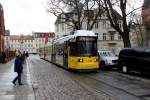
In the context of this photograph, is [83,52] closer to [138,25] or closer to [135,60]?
[135,60]

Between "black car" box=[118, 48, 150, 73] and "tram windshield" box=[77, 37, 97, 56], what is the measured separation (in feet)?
7.02

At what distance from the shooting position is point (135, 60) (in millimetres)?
27234

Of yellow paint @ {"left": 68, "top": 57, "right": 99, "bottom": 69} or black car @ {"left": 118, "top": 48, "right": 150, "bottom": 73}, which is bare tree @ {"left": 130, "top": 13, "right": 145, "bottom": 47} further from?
yellow paint @ {"left": 68, "top": 57, "right": 99, "bottom": 69}

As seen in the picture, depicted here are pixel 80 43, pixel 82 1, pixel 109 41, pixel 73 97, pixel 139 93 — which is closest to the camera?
pixel 73 97

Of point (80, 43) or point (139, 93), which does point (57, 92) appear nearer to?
point (139, 93)

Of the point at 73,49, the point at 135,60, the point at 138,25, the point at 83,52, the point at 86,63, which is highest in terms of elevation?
the point at 138,25

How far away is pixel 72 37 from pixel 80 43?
1.22 metres

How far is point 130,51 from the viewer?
94.2 feet

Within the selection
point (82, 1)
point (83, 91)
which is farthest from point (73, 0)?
point (83, 91)

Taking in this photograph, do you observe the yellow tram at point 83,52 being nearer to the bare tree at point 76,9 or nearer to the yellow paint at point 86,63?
the yellow paint at point 86,63

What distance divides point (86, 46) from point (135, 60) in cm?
463

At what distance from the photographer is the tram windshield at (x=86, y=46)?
30359 mm

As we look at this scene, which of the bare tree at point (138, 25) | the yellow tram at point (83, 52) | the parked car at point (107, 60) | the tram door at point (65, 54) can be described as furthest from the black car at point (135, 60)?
the bare tree at point (138, 25)

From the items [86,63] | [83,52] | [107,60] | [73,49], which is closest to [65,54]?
[73,49]
